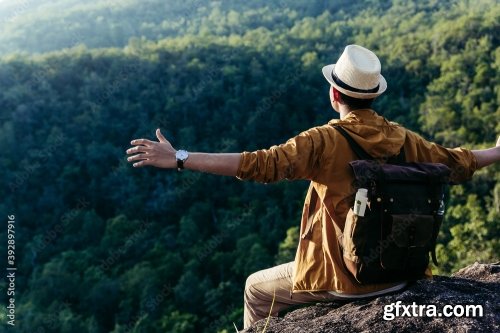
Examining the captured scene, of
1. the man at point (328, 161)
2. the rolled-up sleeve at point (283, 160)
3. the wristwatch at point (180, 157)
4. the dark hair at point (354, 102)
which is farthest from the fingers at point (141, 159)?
the dark hair at point (354, 102)

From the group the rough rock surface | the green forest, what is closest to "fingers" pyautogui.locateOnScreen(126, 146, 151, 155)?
the rough rock surface

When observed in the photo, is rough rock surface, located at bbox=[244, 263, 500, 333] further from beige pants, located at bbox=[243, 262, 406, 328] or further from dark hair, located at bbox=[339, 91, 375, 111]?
dark hair, located at bbox=[339, 91, 375, 111]

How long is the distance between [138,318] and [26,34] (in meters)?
80.9

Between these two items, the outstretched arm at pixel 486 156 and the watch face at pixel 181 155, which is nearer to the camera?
the watch face at pixel 181 155

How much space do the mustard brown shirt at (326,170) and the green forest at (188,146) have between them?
19.2 meters

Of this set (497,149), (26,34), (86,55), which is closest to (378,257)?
(497,149)

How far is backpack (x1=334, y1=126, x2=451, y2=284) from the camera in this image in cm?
302

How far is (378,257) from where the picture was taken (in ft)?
10.1

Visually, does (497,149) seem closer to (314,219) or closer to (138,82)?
(314,219)

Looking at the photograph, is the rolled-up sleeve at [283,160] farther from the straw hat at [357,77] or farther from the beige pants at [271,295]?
the beige pants at [271,295]

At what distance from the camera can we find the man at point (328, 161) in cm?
295

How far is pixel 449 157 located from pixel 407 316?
0.94 metres

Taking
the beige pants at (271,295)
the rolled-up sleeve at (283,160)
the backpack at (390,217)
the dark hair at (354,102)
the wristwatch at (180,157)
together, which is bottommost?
the beige pants at (271,295)

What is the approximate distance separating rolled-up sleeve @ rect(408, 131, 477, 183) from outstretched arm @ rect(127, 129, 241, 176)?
1061 millimetres
